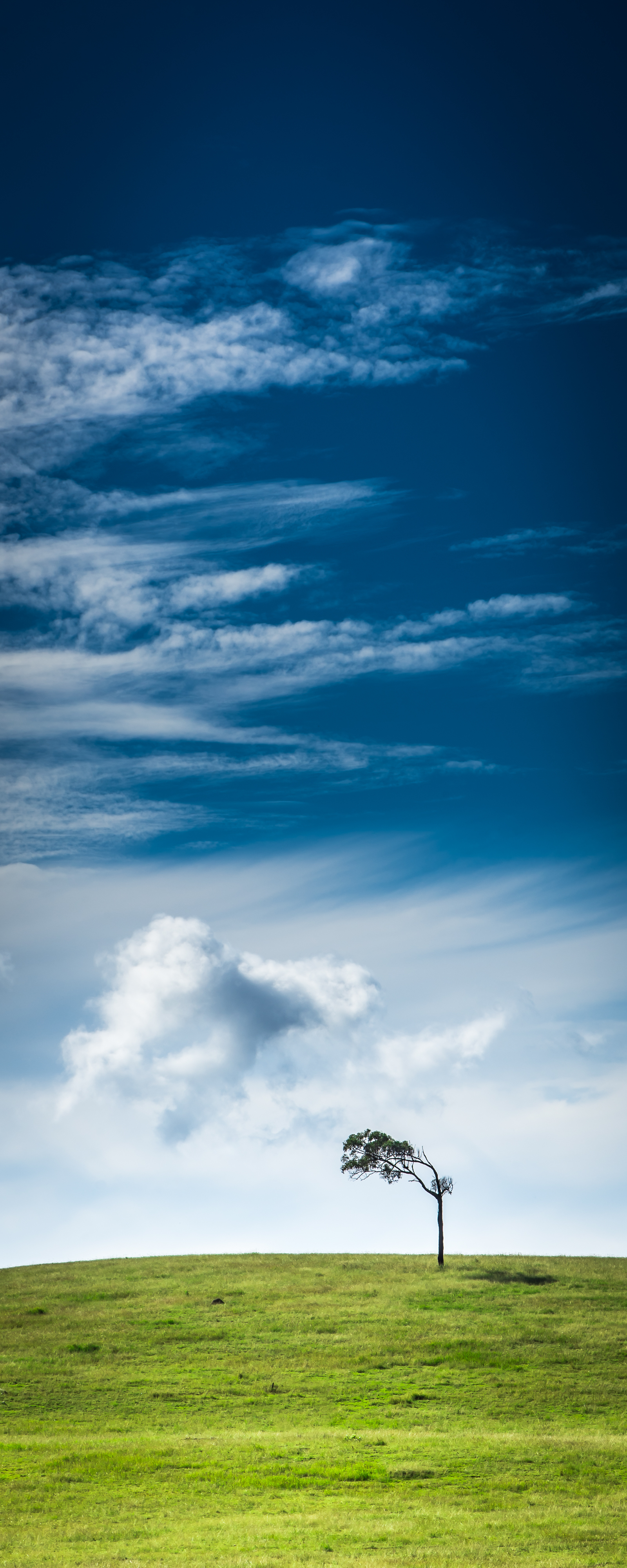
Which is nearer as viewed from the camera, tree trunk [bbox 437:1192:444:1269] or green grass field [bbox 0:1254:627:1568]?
green grass field [bbox 0:1254:627:1568]

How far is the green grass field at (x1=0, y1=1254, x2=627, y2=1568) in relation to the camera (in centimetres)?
2683

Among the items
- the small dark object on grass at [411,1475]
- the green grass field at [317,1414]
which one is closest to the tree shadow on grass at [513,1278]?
the green grass field at [317,1414]

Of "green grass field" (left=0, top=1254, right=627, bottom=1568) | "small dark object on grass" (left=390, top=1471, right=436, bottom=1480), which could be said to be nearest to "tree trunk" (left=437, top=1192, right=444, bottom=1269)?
"green grass field" (left=0, top=1254, right=627, bottom=1568)

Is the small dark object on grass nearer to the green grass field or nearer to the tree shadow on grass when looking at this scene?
the green grass field

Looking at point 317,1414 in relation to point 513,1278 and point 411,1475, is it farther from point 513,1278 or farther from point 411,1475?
point 513,1278

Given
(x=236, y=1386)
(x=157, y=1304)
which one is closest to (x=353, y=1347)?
(x=236, y=1386)

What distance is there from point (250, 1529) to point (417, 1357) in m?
24.9

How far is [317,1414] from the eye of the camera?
42.2m

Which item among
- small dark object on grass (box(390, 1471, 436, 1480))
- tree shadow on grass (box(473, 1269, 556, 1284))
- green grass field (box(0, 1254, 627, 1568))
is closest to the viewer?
green grass field (box(0, 1254, 627, 1568))

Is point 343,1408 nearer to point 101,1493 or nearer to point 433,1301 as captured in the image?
point 101,1493

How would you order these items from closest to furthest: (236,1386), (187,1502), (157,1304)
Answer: (187,1502) < (236,1386) < (157,1304)

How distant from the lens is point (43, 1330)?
57.1m

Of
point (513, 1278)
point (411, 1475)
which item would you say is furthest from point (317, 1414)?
point (513, 1278)

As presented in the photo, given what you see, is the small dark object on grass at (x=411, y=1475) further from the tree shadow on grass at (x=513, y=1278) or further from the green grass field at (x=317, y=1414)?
the tree shadow on grass at (x=513, y=1278)
